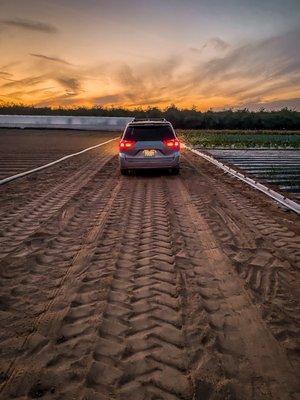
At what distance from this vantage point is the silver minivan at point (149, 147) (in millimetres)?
12062

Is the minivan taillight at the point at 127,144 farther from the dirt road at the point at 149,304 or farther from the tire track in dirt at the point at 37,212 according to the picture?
the dirt road at the point at 149,304

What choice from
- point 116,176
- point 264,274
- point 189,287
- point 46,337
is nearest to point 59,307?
point 46,337

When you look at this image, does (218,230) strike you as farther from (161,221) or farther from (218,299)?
(218,299)

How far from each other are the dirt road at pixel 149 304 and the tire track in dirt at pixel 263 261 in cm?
2

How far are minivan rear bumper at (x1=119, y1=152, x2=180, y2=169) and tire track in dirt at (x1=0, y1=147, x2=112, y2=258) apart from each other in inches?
52.4

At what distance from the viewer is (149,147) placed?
12023 mm

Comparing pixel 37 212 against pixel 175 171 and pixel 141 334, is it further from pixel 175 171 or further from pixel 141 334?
pixel 175 171

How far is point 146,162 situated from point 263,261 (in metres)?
7.70

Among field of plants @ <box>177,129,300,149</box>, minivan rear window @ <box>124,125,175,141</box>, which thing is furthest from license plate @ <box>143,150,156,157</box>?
field of plants @ <box>177,129,300,149</box>

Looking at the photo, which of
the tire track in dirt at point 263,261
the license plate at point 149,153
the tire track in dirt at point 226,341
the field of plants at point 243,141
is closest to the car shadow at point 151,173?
the license plate at point 149,153

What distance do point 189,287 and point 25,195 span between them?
21.1 ft

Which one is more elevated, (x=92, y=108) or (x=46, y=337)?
(x=92, y=108)

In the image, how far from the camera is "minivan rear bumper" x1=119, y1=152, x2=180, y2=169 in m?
12.1

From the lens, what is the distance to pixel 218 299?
Answer: 3865mm
